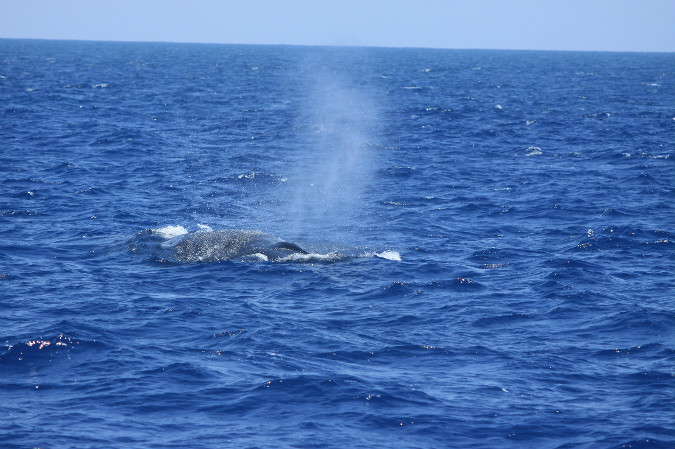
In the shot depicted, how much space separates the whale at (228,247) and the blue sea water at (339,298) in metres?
0.36

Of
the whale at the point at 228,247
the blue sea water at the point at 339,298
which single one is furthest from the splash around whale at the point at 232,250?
the blue sea water at the point at 339,298

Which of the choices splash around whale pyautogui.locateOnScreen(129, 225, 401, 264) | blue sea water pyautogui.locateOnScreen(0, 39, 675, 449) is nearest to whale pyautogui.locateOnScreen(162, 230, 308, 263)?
splash around whale pyautogui.locateOnScreen(129, 225, 401, 264)

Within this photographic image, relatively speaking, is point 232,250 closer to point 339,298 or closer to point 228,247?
point 228,247

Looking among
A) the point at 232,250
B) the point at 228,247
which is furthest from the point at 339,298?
the point at 228,247

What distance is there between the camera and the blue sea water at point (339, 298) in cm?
1502

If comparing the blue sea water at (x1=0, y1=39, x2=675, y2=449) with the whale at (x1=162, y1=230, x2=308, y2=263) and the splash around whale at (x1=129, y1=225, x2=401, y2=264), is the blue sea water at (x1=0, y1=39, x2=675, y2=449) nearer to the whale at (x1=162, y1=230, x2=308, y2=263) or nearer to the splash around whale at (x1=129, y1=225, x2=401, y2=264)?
the splash around whale at (x1=129, y1=225, x2=401, y2=264)

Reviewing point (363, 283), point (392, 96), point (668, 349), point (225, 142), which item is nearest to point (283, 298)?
point (363, 283)

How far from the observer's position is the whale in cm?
2555

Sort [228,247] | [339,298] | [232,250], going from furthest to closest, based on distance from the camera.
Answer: [228,247] → [232,250] → [339,298]

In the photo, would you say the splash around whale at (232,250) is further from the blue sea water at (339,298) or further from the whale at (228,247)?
the blue sea water at (339,298)

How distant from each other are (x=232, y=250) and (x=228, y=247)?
21 cm

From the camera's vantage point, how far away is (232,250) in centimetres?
2584

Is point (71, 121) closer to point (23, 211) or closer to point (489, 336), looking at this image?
point (23, 211)

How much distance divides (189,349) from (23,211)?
1639cm
